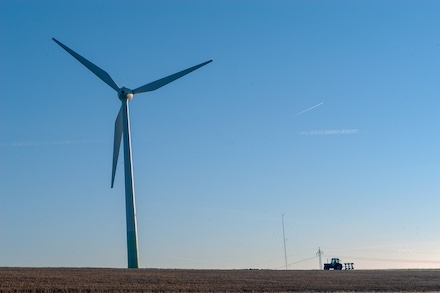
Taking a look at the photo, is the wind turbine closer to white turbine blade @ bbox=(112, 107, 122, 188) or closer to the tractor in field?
white turbine blade @ bbox=(112, 107, 122, 188)

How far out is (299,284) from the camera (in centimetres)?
7412

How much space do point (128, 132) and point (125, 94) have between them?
6909 mm

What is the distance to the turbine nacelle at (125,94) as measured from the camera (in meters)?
111

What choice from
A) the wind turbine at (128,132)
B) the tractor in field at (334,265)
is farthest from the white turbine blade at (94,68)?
the tractor in field at (334,265)

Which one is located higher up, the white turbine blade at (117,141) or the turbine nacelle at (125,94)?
the turbine nacelle at (125,94)

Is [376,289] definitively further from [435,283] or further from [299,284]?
[435,283]

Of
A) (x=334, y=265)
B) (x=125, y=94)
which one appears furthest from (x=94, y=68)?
(x=334, y=265)

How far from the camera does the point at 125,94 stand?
111 m

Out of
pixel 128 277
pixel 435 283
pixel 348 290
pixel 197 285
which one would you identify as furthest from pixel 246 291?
pixel 435 283

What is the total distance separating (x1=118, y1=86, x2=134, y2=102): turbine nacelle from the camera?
111m

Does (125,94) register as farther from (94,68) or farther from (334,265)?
(334,265)

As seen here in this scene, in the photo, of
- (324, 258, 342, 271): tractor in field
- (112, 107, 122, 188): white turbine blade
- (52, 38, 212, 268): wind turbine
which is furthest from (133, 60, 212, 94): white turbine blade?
(324, 258, 342, 271): tractor in field

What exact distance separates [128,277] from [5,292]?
22.4 meters

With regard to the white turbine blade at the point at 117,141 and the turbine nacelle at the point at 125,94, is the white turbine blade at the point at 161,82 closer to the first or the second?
the turbine nacelle at the point at 125,94
